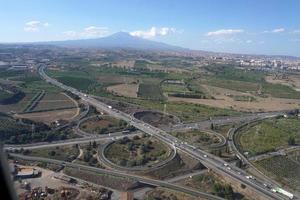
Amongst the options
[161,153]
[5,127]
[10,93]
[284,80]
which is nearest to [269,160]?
[161,153]

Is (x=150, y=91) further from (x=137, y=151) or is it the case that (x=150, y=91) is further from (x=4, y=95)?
(x=137, y=151)

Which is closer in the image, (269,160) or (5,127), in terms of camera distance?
(269,160)

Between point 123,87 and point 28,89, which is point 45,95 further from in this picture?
point 123,87

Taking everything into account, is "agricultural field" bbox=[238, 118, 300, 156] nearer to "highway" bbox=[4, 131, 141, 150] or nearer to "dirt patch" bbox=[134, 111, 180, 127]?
"dirt patch" bbox=[134, 111, 180, 127]

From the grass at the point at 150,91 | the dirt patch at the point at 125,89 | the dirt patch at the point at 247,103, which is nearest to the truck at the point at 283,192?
the dirt patch at the point at 247,103

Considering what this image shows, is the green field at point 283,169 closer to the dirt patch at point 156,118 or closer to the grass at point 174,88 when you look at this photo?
the dirt patch at point 156,118
